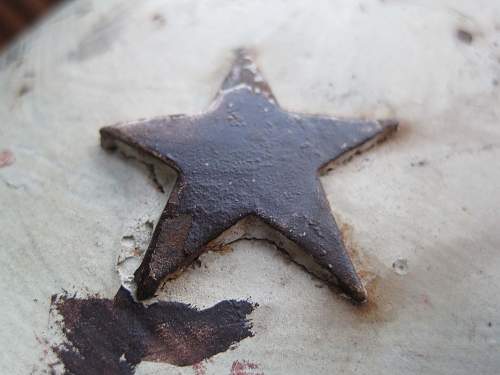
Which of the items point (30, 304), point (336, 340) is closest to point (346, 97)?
point (336, 340)

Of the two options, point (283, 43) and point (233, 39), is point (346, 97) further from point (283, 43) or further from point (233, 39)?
point (233, 39)

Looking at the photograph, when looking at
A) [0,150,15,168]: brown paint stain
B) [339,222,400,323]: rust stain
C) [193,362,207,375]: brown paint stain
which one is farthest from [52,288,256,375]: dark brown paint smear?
[0,150,15,168]: brown paint stain

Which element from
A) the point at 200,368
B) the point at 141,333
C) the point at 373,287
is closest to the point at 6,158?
the point at 141,333

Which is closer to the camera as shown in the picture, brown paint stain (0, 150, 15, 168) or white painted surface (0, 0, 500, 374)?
white painted surface (0, 0, 500, 374)

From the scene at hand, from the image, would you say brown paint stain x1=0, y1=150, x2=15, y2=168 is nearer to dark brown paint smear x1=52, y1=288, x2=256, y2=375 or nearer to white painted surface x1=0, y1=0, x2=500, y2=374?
white painted surface x1=0, y1=0, x2=500, y2=374

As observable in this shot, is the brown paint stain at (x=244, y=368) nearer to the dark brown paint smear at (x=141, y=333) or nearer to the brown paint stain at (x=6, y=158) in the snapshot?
the dark brown paint smear at (x=141, y=333)
